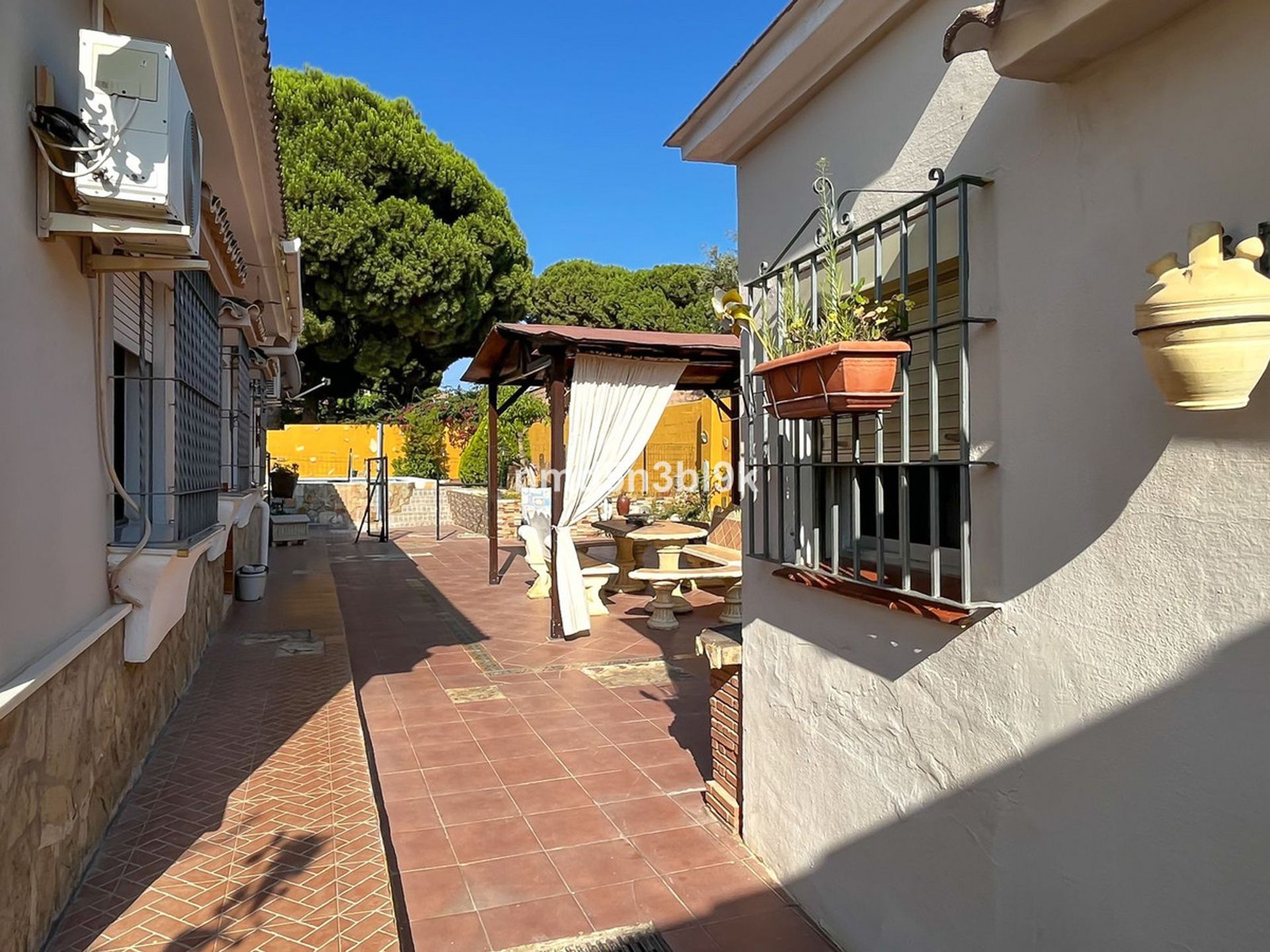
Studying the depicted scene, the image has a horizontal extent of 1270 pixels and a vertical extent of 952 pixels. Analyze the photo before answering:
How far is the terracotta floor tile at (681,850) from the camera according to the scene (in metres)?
3.53

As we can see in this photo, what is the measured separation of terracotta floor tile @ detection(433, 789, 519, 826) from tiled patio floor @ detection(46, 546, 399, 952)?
33 centimetres

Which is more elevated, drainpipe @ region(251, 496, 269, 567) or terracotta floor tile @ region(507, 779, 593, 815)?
drainpipe @ region(251, 496, 269, 567)

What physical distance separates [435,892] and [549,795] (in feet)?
3.31

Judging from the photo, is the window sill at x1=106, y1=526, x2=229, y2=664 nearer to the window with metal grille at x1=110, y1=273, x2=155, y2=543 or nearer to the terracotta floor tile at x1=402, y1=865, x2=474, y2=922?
the window with metal grille at x1=110, y1=273, x2=155, y2=543

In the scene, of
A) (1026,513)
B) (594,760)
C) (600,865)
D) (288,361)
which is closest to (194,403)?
(594,760)

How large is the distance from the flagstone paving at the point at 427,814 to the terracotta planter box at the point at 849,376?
6.24ft

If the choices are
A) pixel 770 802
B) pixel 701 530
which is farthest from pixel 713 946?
pixel 701 530

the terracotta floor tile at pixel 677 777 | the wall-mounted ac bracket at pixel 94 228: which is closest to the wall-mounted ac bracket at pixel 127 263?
the wall-mounted ac bracket at pixel 94 228

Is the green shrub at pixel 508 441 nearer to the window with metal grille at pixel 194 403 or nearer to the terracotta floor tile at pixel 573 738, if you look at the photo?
the window with metal grille at pixel 194 403

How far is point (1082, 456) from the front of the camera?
6.20 ft

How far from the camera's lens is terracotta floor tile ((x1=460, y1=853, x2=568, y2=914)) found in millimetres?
3252

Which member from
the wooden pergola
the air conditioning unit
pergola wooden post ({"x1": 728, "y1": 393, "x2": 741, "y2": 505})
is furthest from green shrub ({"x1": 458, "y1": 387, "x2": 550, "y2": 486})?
the air conditioning unit

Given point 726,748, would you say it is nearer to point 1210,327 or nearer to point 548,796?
point 548,796

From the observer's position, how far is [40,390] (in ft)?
8.89
